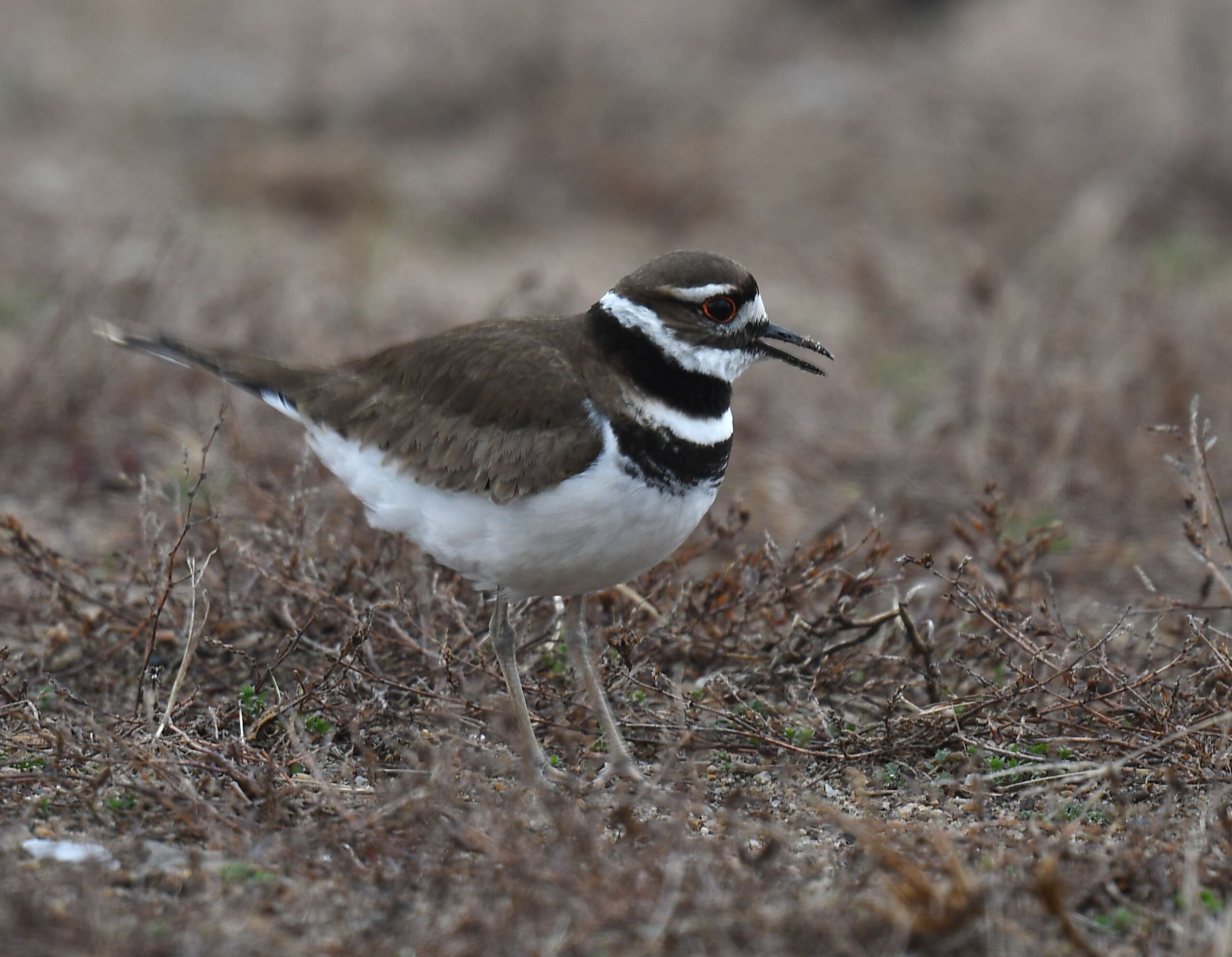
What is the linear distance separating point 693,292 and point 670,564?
2.95ft

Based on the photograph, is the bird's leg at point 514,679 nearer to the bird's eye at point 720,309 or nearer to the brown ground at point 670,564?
the brown ground at point 670,564

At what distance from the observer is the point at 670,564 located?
3783mm

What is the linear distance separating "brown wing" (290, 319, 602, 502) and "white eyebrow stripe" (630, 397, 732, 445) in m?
0.13

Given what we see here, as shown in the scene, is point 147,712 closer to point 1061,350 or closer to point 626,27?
point 1061,350

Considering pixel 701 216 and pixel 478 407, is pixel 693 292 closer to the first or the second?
pixel 478 407

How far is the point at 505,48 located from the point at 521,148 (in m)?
Answer: 1.45

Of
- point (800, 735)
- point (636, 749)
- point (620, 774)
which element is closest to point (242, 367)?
point (636, 749)

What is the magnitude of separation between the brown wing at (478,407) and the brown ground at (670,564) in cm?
29

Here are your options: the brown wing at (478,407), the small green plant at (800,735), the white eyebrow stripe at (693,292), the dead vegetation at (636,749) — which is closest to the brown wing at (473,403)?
the brown wing at (478,407)

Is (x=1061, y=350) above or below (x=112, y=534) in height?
above

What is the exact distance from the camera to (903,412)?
6.05 metres

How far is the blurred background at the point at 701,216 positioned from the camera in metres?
5.14

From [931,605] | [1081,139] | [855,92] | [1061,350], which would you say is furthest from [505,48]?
[931,605]

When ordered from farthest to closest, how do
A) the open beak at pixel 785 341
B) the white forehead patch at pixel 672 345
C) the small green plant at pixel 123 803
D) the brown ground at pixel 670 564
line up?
the open beak at pixel 785 341 < the white forehead patch at pixel 672 345 < the small green plant at pixel 123 803 < the brown ground at pixel 670 564
